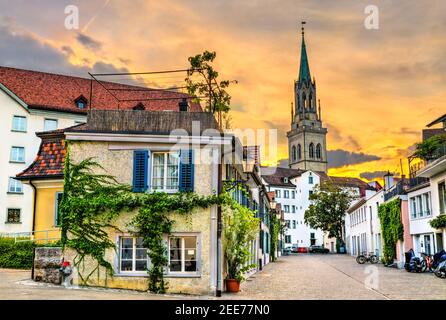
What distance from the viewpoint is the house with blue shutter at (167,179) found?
18.2 m

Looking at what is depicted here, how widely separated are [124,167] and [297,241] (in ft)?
294

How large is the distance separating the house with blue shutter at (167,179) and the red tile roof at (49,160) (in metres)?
6.22

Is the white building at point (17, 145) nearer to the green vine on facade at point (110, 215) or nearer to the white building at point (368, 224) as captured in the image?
the white building at point (368, 224)

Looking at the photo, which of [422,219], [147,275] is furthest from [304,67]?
[147,275]

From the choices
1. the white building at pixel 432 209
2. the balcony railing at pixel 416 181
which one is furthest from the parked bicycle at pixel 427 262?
the balcony railing at pixel 416 181

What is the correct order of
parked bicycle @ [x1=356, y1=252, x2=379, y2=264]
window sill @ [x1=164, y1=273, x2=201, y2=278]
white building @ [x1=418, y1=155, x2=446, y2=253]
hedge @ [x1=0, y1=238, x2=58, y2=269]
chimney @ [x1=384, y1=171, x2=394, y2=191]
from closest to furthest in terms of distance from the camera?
window sill @ [x1=164, y1=273, x2=201, y2=278]
hedge @ [x1=0, y1=238, x2=58, y2=269]
white building @ [x1=418, y1=155, x2=446, y2=253]
chimney @ [x1=384, y1=171, x2=394, y2=191]
parked bicycle @ [x1=356, y1=252, x2=379, y2=264]

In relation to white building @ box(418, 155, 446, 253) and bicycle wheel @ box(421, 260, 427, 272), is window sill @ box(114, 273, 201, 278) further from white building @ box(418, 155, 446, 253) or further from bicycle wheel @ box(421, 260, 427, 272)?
bicycle wheel @ box(421, 260, 427, 272)

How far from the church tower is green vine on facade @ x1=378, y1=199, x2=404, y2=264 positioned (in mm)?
105370

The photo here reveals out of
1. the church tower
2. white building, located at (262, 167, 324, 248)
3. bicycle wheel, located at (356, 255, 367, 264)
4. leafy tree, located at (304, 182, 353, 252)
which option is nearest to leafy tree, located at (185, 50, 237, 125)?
bicycle wheel, located at (356, 255, 367, 264)

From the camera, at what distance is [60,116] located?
5184 cm

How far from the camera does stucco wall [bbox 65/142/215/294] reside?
59.3 ft

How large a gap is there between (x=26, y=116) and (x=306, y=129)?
107 meters

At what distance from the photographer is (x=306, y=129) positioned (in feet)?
489

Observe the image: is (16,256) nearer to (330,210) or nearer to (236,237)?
(236,237)
